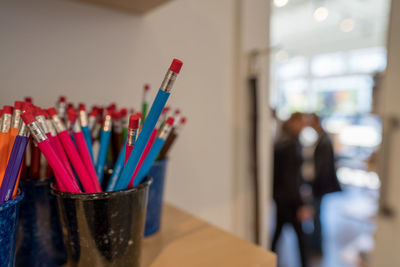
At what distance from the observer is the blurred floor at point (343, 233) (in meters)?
1.89

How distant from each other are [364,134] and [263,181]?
347cm

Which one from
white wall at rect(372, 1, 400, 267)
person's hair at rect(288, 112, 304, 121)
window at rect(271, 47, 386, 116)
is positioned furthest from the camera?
window at rect(271, 47, 386, 116)

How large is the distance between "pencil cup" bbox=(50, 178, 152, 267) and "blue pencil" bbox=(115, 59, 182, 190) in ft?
0.05

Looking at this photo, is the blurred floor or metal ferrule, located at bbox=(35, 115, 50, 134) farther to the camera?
the blurred floor

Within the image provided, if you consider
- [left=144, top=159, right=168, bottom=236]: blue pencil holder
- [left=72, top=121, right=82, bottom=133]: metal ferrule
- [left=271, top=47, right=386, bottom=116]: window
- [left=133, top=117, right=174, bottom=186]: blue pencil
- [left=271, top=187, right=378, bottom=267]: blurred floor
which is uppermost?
[left=271, top=47, right=386, bottom=116]: window

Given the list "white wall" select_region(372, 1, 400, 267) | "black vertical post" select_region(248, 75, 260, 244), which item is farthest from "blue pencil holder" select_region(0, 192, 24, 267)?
"white wall" select_region(372, 1, 400, 267)

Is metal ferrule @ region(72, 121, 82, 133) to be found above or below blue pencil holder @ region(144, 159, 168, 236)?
above

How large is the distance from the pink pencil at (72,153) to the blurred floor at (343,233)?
1.90 meters

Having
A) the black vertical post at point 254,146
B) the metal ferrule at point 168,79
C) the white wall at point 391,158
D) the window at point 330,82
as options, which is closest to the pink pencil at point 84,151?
the metal ferrule at point 168,79

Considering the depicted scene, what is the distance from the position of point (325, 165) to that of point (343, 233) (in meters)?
0.87

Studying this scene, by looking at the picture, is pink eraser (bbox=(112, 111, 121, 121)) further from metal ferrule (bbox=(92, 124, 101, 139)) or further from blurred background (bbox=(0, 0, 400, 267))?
blurred background (bbox=(0, 0, 400, 267))

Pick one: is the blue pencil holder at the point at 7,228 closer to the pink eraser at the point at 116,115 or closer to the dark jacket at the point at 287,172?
the pink eraser at the point at 116,115

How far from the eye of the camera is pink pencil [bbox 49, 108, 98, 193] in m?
0.26

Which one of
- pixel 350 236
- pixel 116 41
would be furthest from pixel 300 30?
pixel 116 41
